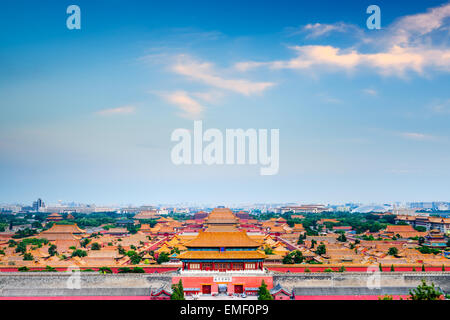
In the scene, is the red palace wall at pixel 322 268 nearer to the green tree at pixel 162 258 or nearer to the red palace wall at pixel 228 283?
the red palace wall at pixel 228 283

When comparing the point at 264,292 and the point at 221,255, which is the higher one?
the point at 221,255

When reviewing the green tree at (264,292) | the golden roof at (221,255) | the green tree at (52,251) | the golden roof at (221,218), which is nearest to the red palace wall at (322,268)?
the golden roof at (221,255)

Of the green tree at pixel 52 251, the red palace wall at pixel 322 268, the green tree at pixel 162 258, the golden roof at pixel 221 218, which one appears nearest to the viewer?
the red palace wall at pixel 322 268

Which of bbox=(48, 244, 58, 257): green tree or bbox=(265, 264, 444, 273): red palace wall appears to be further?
bbox=(48, 244, 58, 257): green tree

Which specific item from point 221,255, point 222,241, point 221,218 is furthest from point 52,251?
point 221,255

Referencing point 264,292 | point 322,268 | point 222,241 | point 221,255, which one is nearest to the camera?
point 264,292

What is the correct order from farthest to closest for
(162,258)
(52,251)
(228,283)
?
(52,251), (162,258), (228,283)

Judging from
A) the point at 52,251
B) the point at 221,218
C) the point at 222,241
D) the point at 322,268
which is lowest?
the point at 52,251

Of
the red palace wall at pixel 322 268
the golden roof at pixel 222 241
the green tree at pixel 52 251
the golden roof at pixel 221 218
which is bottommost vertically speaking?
the green tree at pixel 52 251

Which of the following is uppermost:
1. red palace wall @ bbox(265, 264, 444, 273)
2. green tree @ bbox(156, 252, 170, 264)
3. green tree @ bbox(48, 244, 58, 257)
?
red palace wall @ bbox(265, 264, 444, 273)

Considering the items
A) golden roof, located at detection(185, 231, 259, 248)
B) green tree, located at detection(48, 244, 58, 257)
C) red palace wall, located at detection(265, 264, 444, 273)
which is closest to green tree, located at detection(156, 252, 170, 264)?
golden roof, located at detection(185, 231, 259, 248)

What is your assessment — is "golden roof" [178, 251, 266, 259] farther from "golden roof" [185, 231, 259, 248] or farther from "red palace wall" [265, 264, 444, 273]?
"red palace wall" [265, 264, 444, 273]

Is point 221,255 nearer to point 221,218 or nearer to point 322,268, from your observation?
point 322,268
